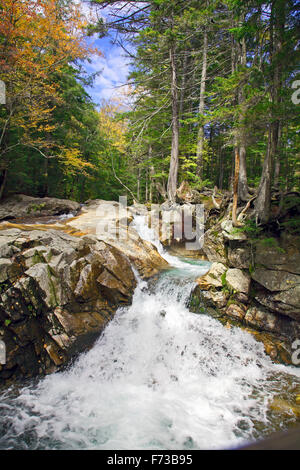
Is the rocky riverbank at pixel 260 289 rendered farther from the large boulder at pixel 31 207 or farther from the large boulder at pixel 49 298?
the large boulder at pixel 31 207

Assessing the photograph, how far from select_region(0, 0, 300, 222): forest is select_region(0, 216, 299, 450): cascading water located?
386 cm

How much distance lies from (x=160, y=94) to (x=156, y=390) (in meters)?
13.1

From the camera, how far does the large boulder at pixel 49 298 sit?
4.84 m

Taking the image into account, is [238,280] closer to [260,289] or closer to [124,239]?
[260,289]

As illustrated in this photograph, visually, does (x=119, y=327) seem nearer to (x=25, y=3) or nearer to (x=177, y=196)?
(x=177, y=196)

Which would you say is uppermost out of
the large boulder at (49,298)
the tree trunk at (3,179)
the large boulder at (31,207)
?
the tree trunk at (3,179)

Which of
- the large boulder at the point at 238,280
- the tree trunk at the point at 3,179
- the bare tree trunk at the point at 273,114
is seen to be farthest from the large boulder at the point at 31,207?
the bare tree trunk at the point at 273,114

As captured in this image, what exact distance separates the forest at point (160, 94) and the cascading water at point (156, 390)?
3.86 metres

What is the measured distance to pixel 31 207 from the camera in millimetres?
11992

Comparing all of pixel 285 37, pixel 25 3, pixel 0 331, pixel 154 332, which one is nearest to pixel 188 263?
pixel 154 332

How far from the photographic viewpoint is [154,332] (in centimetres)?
564

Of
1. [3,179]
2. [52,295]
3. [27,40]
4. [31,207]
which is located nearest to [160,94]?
[27,40]

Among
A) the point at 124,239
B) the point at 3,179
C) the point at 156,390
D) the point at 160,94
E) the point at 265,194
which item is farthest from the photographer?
the point at 3,179
